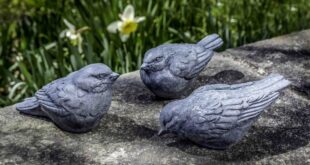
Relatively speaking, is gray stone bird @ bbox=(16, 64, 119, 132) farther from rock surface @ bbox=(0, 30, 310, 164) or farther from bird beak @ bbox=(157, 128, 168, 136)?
bird beak @ bbox=(157, 128, 168, 136)

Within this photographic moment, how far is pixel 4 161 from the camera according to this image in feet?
5.66

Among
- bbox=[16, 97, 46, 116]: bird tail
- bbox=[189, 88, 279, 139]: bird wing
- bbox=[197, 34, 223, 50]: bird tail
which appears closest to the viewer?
bbox=[189, 88, 279, 139]: bird wing

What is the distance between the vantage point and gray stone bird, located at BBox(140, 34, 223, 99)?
1956mm

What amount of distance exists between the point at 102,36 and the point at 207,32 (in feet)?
1.84

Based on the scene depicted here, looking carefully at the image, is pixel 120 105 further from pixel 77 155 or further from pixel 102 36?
pixel 102 36

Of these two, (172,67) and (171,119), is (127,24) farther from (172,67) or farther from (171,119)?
(171,119)

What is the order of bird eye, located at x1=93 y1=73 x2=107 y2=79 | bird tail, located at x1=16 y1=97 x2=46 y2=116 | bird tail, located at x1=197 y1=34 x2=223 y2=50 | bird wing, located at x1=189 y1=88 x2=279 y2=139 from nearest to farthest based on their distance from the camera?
bird wing, located at x1=189 y1=88 x2=279 y2=139, bird eye, located at x1=93 y1=73 x2=107 y2=79, bird tail, located at x1=16 y1=97 x2=46 y2=116, bird tail, located at x1=197 y1=34 x2=223 y2=50

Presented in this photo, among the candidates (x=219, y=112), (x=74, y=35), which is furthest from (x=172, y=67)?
(x=74, y=35)

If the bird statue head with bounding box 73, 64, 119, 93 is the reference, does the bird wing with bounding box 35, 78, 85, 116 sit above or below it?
below

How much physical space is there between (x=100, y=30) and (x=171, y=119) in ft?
4.16

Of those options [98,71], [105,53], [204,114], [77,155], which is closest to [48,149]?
[77,155]

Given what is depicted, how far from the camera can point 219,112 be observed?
66.1 inches

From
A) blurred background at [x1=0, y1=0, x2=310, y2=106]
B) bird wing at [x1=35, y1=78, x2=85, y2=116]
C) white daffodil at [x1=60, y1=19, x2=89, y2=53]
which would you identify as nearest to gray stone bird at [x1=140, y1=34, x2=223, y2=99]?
bird wing at [x1=35, y1=78, x2=85, y2=116]

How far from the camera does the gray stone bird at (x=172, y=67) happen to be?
1.96m
